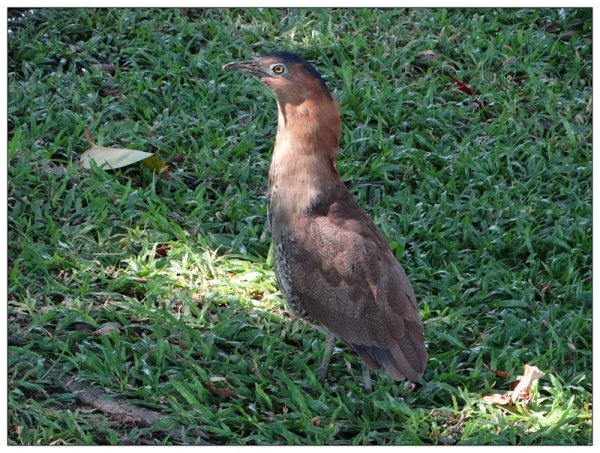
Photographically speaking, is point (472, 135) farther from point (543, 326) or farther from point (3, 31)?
point (3, 31)

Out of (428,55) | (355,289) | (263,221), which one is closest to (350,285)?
(355,289)

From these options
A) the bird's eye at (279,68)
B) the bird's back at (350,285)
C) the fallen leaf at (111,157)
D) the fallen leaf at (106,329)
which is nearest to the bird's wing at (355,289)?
the bird's back at (350,285)

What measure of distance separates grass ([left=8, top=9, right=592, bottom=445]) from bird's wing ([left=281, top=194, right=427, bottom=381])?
28cm

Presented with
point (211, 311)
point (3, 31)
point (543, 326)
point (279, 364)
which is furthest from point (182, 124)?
point (543, 326)

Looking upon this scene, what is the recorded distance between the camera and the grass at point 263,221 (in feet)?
15.6

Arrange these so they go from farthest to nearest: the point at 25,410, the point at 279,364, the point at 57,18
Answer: the point at 57,18, the point at 279,364, the point at 25,410

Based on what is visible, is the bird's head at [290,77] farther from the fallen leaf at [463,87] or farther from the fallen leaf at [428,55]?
the fallen leaf at [428,55]

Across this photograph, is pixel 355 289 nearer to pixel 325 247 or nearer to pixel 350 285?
pixel 350 285

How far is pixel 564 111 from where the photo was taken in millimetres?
7051

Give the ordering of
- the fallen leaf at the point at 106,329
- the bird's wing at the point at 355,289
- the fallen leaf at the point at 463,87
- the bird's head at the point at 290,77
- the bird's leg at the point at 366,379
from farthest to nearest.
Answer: the fallen leaf at the point at 463,87
the fallen leaf at the point at 106,329
the bird's leg at the point at 366,379
the bird's head at the point at 290,77
the bird's wing at the point at 355,289

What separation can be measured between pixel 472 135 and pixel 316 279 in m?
2.37

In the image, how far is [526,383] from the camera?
489 cm

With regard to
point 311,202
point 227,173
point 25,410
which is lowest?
point 25,410

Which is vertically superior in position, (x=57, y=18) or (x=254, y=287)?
(x=57, y=18)
